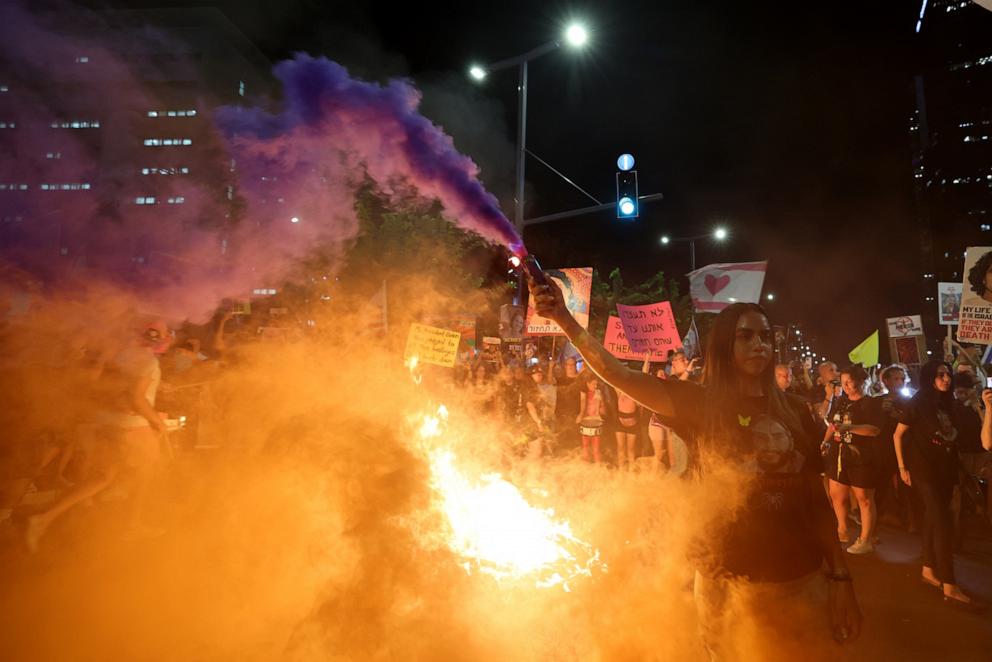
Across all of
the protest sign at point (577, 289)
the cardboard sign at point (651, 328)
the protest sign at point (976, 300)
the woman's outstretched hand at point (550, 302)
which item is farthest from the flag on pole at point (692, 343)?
the woman's outstretched hand at point (550, 302)

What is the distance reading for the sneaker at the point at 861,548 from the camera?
19.0ft

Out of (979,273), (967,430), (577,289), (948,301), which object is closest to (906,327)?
(948,301)

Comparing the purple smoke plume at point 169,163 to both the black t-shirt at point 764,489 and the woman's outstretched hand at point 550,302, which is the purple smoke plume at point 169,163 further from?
the black t-shirt at point 764,489

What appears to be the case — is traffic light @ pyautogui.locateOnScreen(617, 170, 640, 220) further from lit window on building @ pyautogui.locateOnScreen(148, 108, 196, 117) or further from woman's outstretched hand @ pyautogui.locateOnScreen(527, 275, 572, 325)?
woman's outstretched hand @ pyautogui.locateOnScreen(527, 275, 572, 325)

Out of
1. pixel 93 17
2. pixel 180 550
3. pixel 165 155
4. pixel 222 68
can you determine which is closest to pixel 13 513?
pixel 180 550

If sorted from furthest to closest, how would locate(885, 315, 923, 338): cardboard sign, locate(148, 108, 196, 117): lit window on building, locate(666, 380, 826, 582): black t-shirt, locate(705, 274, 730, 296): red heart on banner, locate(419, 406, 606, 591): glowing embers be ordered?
locate(705, 274, 730, 296): red heart on banner, locate(885, 315, 923, 338): cardboard sign, locate(148, 108, 196, 117): lit window on building, locate(419, 406, 606, 591): glowing embers, locate(666, 380, 826, 582): black t-shirt

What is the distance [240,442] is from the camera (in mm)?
→ 7680

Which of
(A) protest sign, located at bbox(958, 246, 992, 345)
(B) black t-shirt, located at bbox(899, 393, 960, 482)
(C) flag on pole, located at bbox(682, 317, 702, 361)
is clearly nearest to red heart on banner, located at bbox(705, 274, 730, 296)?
(C) flag on pole, located at bbox(682, 317, 702, 361)

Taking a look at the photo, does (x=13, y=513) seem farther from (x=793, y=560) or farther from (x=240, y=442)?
(x=793, y=560)

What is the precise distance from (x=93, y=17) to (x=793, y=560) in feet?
23.9

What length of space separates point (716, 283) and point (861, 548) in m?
9.46

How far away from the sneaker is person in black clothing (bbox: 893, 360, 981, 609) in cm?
82

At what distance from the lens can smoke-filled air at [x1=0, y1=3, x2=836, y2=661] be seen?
140 inches

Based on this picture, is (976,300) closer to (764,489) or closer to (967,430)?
(967,430)
